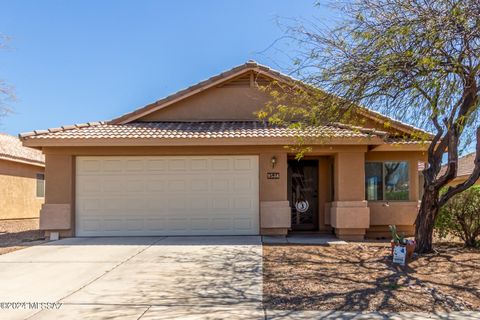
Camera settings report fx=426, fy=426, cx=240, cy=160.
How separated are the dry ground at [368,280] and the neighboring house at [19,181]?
14.7 m

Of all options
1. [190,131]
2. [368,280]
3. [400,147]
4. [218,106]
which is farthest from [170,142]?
[400,147]

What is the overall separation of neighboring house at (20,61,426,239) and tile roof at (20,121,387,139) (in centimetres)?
3

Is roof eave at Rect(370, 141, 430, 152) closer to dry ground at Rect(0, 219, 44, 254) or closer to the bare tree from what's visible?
the bare tree

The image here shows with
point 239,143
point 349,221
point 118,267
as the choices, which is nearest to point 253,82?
point 239,143

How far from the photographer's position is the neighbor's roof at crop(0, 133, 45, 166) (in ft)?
64.2

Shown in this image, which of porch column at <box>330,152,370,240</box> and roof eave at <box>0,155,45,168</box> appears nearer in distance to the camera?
porch column at <box>330,152,370,240</box>

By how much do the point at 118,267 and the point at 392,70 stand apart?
6.39 meters

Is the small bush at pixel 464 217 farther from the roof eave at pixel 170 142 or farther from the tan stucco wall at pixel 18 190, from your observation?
the tan stucco wall at pixel 18 190

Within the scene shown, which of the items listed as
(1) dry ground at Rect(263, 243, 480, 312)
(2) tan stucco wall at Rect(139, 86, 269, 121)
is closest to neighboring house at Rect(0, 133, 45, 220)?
(2) tan stucco wall at Rect(139, 86, 269, 121)

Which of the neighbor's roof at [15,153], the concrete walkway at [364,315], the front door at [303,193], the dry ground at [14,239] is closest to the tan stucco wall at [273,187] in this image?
the dry ground at [14,239]

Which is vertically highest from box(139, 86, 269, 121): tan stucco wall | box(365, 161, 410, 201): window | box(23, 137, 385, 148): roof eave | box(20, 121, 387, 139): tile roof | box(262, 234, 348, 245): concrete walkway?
box(139, 86, 269, 121): tan stucco wall

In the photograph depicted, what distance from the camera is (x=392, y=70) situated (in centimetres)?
758

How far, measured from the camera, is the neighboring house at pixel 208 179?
483 inches

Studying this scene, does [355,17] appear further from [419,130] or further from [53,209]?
[53,209]
